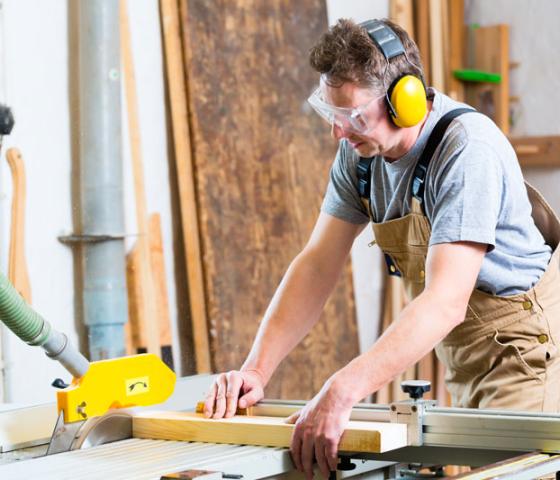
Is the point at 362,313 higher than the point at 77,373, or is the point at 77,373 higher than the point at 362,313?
the point at 77,373

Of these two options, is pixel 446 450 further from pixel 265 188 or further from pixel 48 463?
pixel 265 188

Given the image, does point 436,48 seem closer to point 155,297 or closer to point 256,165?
point 256,165

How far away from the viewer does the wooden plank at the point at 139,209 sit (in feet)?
11.1

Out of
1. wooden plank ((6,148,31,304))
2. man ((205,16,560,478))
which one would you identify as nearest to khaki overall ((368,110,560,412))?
man ((205,16,560,478))

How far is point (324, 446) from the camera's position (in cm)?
176

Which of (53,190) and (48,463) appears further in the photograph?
(53,190)

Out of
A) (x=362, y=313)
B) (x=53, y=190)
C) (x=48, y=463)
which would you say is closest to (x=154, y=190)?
(x=53, y=190)

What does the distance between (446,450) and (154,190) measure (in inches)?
75.1

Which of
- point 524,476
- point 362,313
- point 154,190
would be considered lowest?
point 362,313

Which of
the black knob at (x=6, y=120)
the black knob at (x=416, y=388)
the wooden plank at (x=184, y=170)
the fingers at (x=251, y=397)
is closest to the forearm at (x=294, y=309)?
the fingers at (x=251, y=397)

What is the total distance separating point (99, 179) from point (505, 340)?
1.52 meters

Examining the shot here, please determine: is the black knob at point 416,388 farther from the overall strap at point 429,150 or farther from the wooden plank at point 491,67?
the wooden plank at point 491,67

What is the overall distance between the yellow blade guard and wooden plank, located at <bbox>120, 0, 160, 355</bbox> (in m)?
1.30

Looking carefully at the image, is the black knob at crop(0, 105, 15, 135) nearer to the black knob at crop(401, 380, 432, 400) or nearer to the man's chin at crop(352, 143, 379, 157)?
the man's chin at crop(352, 143, 379, 157)
